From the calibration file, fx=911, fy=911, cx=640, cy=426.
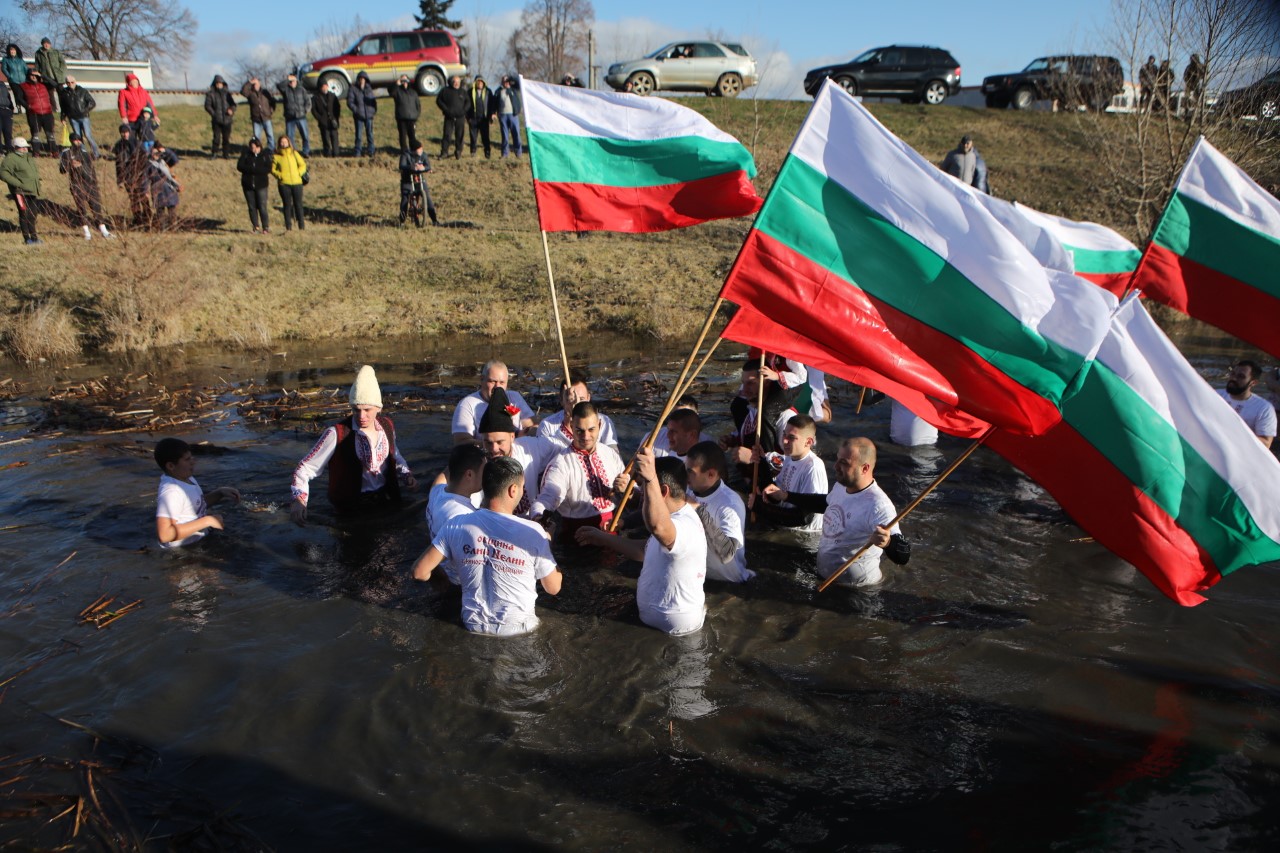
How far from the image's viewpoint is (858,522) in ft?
24.2

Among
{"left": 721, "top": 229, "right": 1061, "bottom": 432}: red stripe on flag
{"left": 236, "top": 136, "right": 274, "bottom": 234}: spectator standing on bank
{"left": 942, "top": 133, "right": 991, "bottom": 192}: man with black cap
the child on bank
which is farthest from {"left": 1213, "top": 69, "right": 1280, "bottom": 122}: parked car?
the child on bank

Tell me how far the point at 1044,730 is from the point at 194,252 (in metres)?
19.4

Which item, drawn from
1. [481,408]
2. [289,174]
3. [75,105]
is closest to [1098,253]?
[481,408]

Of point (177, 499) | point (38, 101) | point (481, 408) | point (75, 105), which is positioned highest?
point (38, 101)

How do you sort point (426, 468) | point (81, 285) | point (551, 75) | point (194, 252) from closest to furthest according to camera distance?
point (426, 468) → point (81, 285) → point (194, 252) → point (551, 75)

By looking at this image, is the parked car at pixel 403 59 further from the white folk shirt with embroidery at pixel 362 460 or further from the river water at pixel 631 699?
the white folk shirt with embroidery at pixel 362 460

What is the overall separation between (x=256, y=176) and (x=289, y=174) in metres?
0.78

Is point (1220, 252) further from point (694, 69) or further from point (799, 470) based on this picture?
point (694, 69)

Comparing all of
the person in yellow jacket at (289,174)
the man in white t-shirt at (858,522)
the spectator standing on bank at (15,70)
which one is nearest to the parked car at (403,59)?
the spectator standing on bank at (15,70)

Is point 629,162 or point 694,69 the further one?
point 694,69

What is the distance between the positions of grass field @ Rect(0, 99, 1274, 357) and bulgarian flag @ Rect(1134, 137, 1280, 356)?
1261 cm

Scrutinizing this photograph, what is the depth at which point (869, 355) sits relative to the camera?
5785 mm

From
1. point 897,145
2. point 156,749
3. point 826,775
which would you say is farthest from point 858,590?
point 156,749

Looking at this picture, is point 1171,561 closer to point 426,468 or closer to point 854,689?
point 854,689
